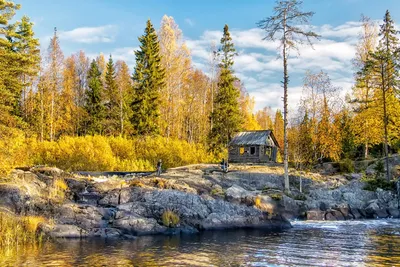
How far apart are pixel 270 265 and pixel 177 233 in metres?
6.81

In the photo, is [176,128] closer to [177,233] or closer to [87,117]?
[87,117]

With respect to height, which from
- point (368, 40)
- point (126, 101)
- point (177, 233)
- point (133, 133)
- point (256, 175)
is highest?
point (368, 40)

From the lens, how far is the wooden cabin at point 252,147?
4284 centimetres

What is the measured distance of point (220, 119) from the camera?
40594 mm

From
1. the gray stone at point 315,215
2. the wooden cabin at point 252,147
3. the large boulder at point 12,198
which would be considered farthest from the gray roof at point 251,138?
the large boulder at point 12,198

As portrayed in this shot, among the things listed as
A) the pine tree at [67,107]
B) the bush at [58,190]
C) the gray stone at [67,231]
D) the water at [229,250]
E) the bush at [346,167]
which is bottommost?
the water at [229,250]

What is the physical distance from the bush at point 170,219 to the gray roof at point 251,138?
1031 inches

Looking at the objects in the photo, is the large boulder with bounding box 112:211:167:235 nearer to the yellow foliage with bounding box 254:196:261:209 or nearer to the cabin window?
the yellow foliage with bounding box 254:196:261:209

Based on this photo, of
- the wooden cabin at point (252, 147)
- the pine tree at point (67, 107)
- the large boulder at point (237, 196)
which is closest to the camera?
the large boulder at point (237, 196)

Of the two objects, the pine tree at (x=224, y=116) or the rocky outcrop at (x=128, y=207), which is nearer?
the rocky outcrop at (x=128, y=207)

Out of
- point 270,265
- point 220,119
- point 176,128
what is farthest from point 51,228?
point 176,128

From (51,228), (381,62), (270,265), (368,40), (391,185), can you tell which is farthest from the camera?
(368,40)

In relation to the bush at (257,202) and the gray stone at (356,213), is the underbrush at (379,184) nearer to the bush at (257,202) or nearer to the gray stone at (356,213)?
the gray stone at (356,213)

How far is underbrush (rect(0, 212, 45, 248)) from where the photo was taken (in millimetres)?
12781
